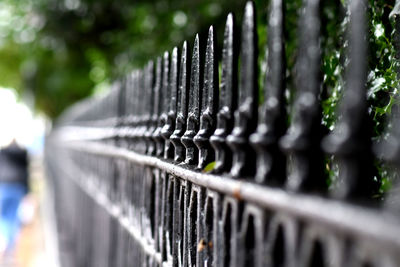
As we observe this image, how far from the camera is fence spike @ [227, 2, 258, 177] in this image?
1.16m

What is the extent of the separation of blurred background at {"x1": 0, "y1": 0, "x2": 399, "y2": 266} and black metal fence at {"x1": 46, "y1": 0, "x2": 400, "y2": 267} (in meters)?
0.36

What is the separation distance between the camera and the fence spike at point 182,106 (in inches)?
68.2

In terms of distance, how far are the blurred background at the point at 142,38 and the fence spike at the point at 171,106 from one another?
32 cm

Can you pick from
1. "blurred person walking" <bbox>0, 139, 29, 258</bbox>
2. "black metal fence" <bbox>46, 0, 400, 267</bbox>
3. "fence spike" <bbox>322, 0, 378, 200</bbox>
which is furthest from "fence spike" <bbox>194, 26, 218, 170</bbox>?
"blurred person walking" <bbox>0, 139, 29, 258</bbox>

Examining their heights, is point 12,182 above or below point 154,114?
below

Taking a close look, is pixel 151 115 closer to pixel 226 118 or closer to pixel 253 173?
pixel 226 118

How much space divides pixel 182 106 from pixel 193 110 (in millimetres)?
145

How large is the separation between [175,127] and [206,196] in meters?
0.51

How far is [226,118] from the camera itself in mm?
1312

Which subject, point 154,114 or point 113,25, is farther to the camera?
point 113,25

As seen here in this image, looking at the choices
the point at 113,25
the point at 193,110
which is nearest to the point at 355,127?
the point at 193,110

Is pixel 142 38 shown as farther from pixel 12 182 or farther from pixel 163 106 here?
pixel 12 182

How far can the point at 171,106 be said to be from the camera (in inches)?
74.6

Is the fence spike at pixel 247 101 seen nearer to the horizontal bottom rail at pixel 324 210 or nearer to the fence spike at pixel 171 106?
the horizontal bottom rail at pixel 324 210
